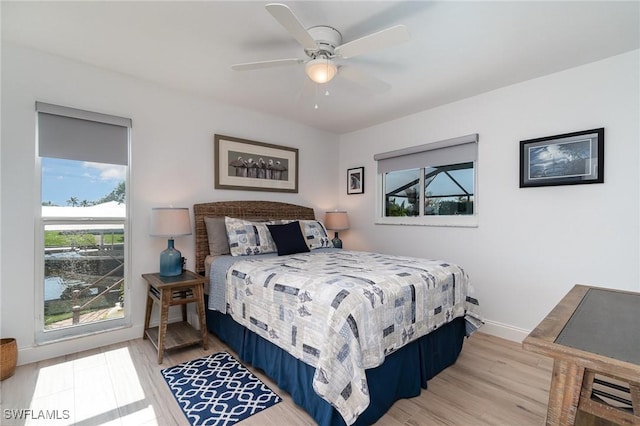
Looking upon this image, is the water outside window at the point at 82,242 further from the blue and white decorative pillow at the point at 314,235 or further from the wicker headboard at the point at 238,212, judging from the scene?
the blue and white decorative pillow at the point at 314,235

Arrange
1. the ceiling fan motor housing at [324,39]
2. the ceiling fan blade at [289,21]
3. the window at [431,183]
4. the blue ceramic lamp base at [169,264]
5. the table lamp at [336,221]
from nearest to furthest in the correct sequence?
1. the ceiling fan blade at [289,21]
2. the ceiling fan motor housing at [324,39]
3. the blue ceramic lamp base at [169,264]
4. the window at [431,183]
5. the table lamp at [336,221]

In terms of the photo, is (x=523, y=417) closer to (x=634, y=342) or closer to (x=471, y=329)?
(x=471, y=329)

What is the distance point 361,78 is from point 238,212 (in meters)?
2.05

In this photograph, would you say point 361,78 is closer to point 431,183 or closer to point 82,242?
point 431,183

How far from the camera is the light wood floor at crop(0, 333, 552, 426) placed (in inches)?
67.4

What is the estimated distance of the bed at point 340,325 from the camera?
4.92ft

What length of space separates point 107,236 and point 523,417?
3.48 metres

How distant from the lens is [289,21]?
1.56 meters

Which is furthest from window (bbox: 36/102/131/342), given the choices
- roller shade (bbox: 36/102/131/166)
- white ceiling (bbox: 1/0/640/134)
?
white ceiling (bbox: 1/0/640/134)

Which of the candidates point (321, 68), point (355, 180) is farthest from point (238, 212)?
point (321, 68)

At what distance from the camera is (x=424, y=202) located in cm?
373

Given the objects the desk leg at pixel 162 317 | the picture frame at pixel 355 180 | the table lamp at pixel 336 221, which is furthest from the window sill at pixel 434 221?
the desk leg at pixel 162 317

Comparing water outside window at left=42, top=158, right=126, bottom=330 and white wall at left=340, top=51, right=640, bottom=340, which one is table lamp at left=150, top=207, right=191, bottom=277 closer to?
water outside window at left=42, top=158, right=126, bottom=330

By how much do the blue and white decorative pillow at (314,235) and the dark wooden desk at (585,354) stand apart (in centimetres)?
246
